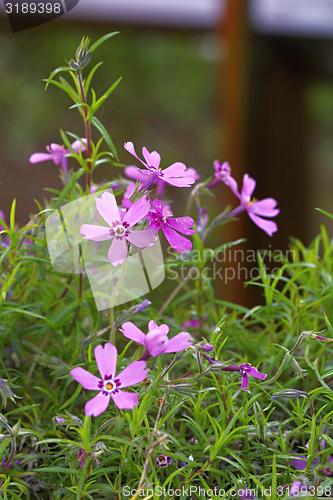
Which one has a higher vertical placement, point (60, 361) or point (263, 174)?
point (60, 361)

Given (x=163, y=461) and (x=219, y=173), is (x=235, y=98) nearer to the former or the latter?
(x=219, y=173)

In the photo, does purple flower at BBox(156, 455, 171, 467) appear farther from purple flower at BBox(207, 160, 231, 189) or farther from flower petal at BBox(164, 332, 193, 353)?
purple flower at BBox(207, 160, 231, 189)

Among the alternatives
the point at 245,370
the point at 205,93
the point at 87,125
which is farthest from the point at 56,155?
the point at 205,93

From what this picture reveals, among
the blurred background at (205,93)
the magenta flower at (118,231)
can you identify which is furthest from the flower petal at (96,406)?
the blurred background at (205,93)

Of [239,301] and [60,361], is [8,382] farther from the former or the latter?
[239,301]

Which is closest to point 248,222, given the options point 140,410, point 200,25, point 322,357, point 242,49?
point 242,49

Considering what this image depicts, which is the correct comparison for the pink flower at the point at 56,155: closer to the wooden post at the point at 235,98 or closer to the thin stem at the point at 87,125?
the thin stem at the point at 87,125
